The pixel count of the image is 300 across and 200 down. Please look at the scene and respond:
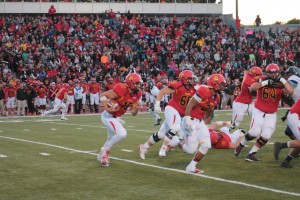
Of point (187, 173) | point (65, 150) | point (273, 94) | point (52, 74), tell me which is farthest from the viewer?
point (52, 74)

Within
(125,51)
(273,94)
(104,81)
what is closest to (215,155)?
(273,94)

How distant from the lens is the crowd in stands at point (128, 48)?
99.7 feet

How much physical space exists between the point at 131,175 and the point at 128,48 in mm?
25056

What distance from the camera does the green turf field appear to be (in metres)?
7.84

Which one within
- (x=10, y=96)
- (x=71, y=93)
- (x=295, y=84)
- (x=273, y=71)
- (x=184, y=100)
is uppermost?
(x=273, y=71)

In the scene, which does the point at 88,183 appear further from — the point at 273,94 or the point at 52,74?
the point at 52,74

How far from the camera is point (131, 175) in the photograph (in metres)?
9.36

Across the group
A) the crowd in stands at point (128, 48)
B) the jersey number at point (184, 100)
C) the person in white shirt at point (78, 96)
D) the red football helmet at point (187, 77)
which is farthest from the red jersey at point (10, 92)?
the red football helmet at point (187, 77)

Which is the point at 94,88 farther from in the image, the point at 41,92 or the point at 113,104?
the point at 113,104

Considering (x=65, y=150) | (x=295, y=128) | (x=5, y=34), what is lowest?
(x=65, y=150)

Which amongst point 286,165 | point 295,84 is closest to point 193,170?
point 286,165

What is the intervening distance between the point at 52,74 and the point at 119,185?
21.7 meters

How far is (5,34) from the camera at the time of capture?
32.2 meters

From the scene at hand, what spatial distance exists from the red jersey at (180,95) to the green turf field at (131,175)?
1.02 m
